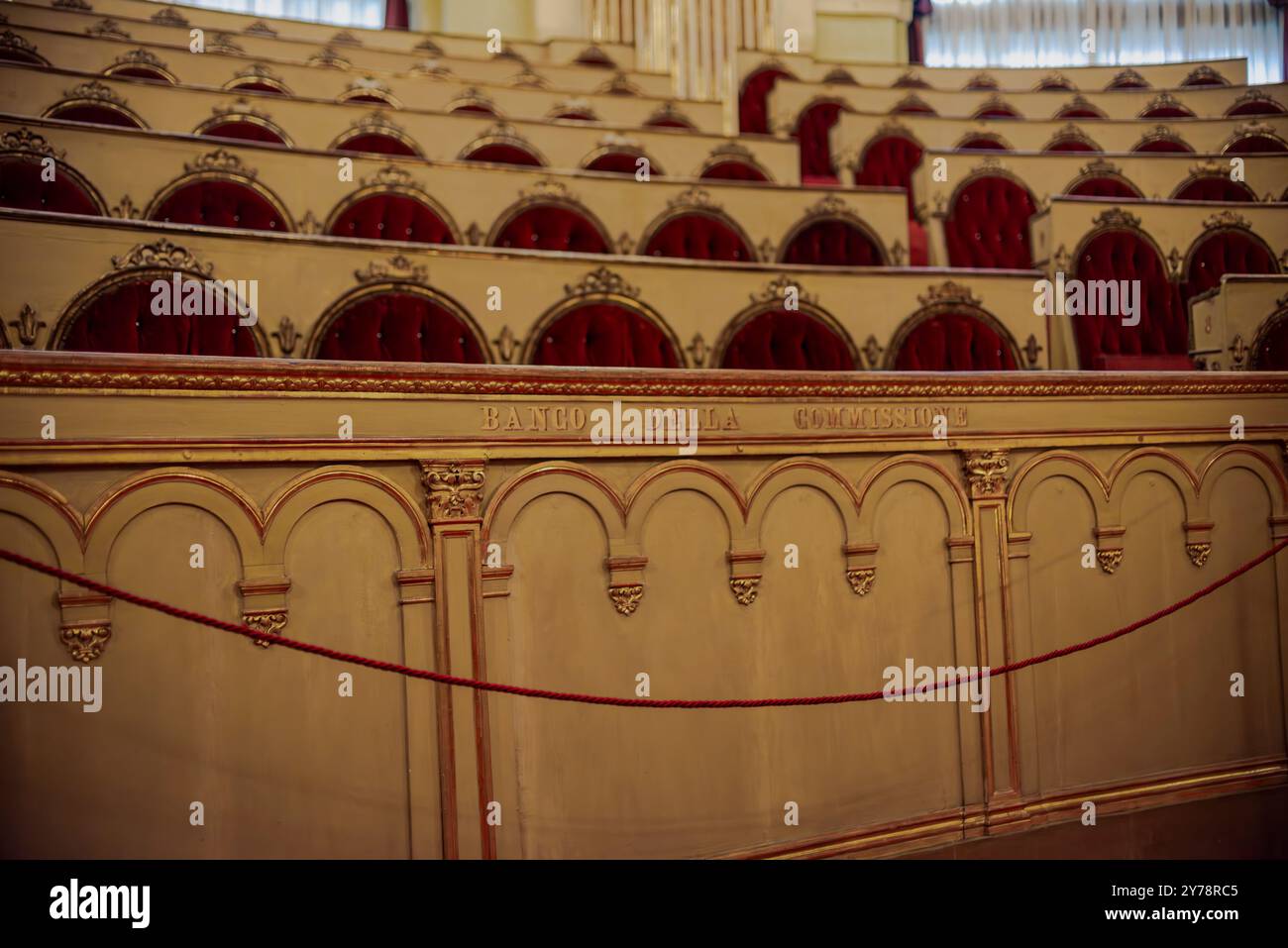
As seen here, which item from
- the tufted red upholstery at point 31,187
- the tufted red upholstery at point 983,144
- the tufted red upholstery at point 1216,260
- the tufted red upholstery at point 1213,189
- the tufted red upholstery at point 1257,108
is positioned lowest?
the tufted red upholstery at point 1216,260

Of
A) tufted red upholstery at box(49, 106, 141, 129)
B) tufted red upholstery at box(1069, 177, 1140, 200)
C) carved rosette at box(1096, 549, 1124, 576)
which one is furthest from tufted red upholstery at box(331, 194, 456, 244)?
tufted red upholstery at box(1069, 177, 1140, 200)

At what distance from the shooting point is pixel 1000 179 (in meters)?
1.66

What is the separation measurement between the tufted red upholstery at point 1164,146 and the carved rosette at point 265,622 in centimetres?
186

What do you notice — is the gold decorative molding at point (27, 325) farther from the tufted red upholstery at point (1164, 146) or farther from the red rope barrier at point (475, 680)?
the tufted red upholstery at point (1164, 146)

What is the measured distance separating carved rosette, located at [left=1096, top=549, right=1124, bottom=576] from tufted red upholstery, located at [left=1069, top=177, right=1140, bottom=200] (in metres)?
0.92

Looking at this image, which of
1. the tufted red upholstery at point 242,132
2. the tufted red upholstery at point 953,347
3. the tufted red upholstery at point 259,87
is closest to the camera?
the tufted red upholstery at point 953,347

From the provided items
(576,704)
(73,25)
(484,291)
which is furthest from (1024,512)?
(73,25)

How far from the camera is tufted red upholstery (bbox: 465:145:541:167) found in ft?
5.10

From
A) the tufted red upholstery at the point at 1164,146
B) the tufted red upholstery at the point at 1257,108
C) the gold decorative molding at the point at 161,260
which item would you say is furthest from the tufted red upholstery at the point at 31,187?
the tufted red upholstery at the point at 1257,108

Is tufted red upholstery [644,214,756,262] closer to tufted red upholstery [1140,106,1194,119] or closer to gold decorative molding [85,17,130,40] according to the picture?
gold decorative molding [85,17,130,40]

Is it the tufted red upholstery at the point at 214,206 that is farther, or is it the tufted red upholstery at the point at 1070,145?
the tufted red upholstery at the point at 1070,145

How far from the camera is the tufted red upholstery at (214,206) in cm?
115

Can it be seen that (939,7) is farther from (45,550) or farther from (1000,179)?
(45,550)
